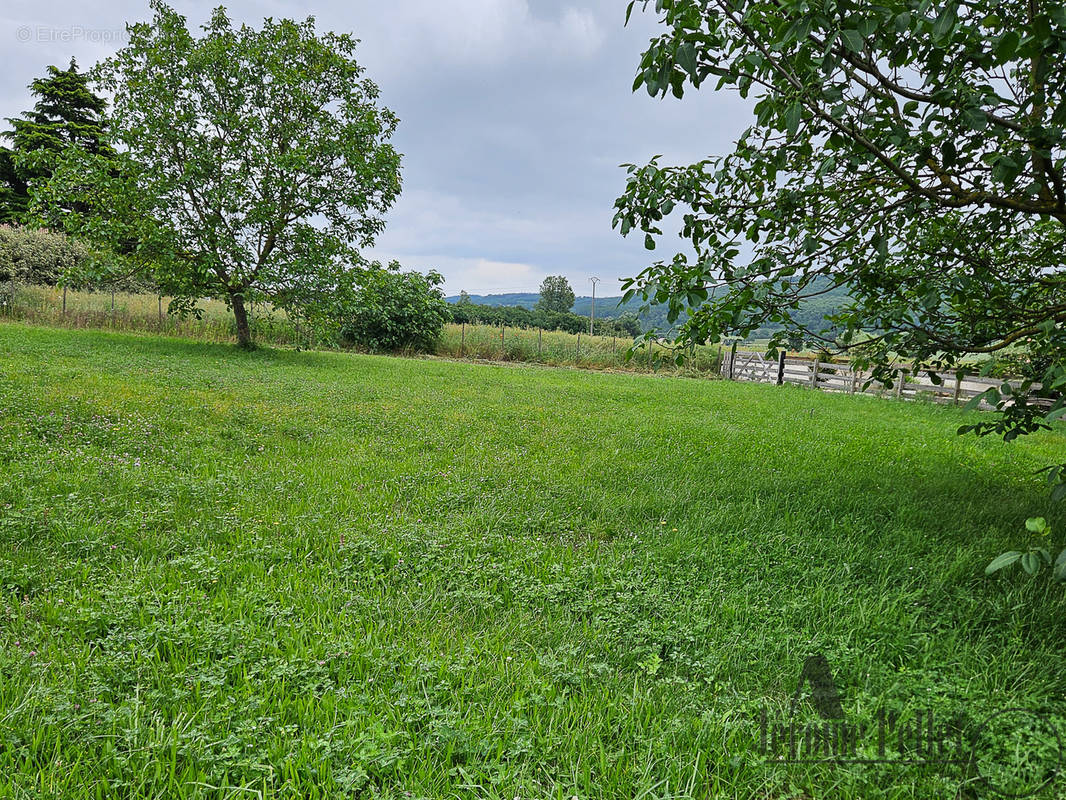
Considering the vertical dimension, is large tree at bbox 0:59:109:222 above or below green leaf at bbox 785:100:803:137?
above

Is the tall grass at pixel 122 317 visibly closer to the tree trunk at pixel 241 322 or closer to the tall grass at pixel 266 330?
the tall grass at pixel 266 330

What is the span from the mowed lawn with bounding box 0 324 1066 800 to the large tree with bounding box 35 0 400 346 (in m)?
8.72

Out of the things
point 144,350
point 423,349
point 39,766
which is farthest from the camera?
point 423,349

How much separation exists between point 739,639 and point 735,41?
2.77 meters

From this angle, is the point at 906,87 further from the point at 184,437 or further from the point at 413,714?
the point at 184,437

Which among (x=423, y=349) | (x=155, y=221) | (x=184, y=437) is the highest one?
(x=155, y=221)

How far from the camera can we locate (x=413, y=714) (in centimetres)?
172

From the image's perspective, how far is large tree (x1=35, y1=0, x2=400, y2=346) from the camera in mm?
12000

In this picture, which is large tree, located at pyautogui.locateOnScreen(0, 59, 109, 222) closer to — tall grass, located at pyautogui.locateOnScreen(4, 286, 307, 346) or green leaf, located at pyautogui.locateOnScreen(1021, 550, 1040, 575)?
tall grass, located at pyautogui.locateOnScreen(4, 286, 307, 346)

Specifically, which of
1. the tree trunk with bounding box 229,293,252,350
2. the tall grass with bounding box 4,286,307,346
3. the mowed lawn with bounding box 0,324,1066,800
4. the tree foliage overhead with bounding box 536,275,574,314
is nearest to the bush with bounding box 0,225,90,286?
the tall grass with bounding box 4,286,307,346

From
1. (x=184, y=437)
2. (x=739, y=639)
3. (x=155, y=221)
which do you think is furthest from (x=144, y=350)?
(x=739, y=639)

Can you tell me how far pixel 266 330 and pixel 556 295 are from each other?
6957 centimetres

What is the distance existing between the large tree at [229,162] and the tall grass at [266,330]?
2.01 metres

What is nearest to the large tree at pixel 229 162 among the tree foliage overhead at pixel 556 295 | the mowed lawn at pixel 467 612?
the mowed lawn at pixel 467 612
